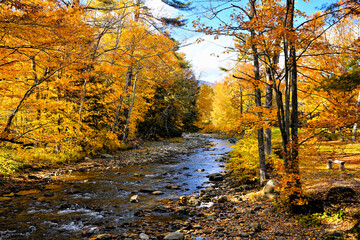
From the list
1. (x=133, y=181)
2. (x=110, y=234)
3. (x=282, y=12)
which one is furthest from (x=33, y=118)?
(x=282, y=12)

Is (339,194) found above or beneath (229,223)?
above

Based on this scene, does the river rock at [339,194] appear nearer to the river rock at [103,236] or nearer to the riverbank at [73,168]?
the river rock at [103,236]

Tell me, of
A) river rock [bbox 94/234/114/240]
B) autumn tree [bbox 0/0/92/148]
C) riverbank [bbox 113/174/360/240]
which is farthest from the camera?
autumn tree [bbox 0/0/92/148]

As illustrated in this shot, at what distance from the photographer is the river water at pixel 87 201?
5.66m

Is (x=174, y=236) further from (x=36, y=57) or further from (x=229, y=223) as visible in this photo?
(x=36, y=57)

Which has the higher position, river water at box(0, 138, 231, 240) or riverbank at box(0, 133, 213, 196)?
riverbank at box(0, 133, 213, 196)

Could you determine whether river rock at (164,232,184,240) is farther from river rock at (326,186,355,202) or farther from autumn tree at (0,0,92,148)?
autumn tree at (0,0,92,148)

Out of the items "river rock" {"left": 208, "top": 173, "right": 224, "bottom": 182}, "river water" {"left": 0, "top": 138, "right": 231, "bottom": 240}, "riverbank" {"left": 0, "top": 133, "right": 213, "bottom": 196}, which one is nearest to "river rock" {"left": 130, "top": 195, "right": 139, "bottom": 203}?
"river water" {"left": 0, "top": 138, "right": 231, "bottom": 240}

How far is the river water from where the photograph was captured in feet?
18.6

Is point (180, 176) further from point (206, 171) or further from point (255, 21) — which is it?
point (255, 21)

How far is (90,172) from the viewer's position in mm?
11602

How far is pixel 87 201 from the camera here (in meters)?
7.64

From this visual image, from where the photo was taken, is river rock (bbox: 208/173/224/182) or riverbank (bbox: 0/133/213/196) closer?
riverbank (bbox: 0/133/213/196)

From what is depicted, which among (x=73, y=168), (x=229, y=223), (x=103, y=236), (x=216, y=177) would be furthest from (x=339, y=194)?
(x=73, y=168)
